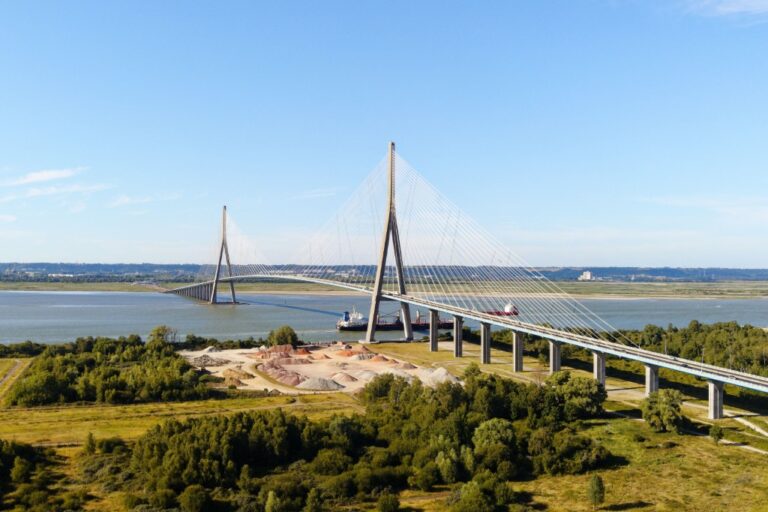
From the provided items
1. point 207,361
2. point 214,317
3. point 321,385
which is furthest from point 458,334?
point 214,317

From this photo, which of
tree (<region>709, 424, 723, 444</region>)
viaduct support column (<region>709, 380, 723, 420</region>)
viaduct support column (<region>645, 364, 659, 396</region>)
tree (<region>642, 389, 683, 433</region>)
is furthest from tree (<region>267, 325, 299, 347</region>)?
tree (<region>709, 424, 723, 444</region>)

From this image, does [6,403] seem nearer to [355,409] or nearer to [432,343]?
[355,409]

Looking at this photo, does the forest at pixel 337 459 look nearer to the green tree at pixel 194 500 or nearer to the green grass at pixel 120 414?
the green tree at pixel 194 500

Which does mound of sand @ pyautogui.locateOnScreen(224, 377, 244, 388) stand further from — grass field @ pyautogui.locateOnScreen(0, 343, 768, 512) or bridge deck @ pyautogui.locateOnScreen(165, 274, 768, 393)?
bridge deck @ pyautogui.locateOnScreen(165, 274, 768, 393)

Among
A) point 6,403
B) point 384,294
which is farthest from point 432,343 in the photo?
point 6,403

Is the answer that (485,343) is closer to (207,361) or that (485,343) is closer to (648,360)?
(648,360)

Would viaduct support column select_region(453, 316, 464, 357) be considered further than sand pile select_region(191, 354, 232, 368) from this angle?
Yes
